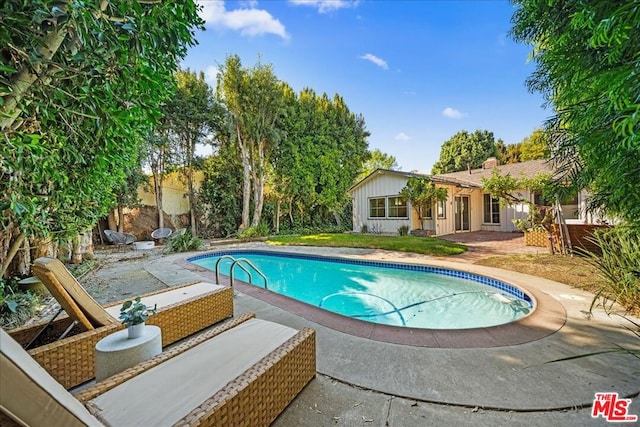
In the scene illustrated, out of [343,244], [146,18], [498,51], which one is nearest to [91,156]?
[146,18]

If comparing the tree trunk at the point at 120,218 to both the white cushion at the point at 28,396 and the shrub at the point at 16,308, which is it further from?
the white cushion at the point at 28,396

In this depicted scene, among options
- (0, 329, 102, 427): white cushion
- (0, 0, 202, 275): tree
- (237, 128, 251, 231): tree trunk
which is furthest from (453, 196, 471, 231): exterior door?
(0, 329, 102, 427): white cushion

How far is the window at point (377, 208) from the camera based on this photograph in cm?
1581

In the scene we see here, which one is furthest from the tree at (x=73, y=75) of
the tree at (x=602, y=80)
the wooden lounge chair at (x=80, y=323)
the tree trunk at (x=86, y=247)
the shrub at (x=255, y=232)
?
the shrub at (x=255, y=232)

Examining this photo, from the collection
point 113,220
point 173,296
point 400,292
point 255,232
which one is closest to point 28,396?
point 173,296

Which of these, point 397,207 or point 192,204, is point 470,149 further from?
point 192,204

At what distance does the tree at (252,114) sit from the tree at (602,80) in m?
13.1

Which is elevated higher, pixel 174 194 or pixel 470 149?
pixel 470 149

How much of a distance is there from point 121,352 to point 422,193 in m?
12.9

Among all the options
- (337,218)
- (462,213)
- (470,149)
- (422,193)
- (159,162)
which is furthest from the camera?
(470,149)

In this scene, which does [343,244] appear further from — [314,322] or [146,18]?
[146,18]

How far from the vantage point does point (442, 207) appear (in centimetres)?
1419

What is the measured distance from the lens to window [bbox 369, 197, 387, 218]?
51.9 feet

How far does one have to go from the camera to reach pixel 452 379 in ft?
8.11
